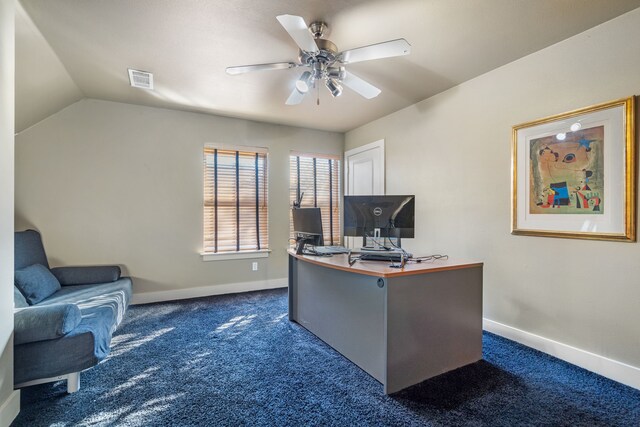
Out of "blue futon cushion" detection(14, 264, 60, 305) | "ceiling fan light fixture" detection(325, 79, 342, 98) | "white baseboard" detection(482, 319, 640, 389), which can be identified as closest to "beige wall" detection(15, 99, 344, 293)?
"blue futon cushion" detection(14, 264, 60, 305)

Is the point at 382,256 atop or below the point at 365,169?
below

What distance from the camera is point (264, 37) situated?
2.20m

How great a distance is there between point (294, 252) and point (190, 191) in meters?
1.94

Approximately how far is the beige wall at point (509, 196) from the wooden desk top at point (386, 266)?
69cm

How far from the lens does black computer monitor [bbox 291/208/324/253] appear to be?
2623 mm

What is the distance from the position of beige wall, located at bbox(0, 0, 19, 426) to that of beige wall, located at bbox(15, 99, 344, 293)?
2.04m

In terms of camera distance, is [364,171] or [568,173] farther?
[364,171]

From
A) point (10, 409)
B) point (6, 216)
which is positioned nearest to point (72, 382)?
point (10, 409)

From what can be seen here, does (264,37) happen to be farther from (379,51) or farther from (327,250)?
(327,250)

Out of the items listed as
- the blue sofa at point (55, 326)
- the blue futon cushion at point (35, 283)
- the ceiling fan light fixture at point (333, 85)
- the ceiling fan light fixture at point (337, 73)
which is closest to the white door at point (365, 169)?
the ceiling fan light fixture at point (333, 85)

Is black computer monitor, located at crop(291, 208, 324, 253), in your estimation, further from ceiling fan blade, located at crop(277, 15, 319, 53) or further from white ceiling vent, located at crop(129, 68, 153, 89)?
white ceiling vent, located at crop(129, 68, 153, 89)

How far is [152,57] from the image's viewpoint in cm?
251

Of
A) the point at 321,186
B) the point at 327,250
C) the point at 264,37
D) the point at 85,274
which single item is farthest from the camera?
the point at 321,186

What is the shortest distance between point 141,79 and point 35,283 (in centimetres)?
212
